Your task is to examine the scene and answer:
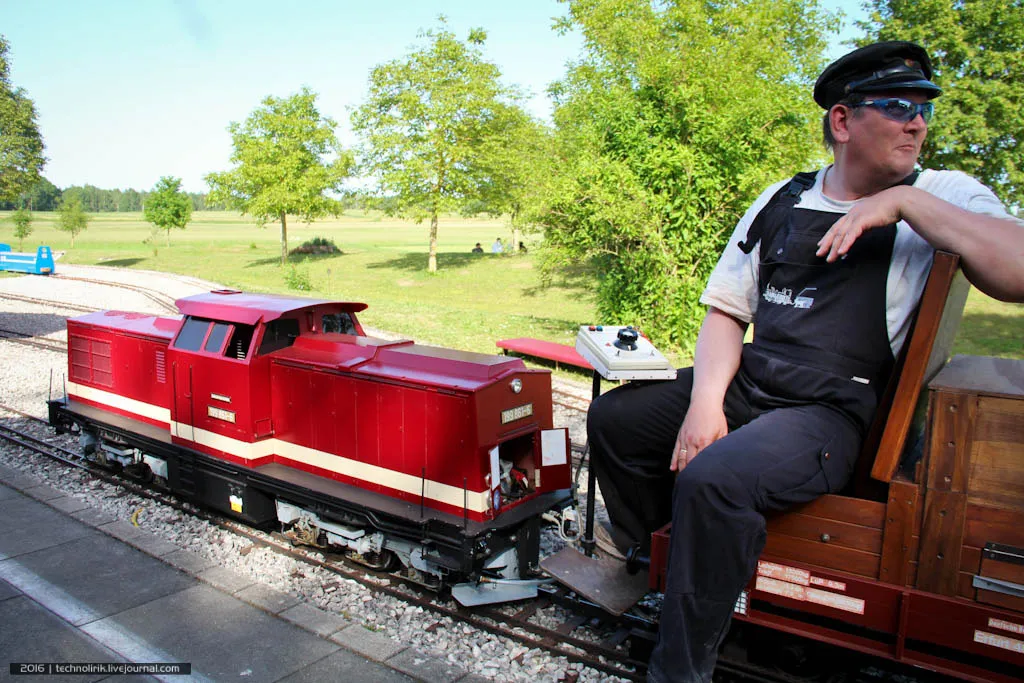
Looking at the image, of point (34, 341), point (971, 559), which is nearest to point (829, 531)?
point (971, 559)

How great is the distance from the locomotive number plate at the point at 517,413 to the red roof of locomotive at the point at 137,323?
450 cm

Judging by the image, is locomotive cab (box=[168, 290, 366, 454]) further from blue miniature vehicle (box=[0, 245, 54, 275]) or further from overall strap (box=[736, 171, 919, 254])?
blue miniature vehicle (box=[0, 245, 54, 275])

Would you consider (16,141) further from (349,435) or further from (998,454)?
(998,454)

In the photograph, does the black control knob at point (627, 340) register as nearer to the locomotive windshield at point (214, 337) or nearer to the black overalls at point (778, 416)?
the black overalls at point (778, 416)

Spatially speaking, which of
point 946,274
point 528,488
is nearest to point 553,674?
point 528,488

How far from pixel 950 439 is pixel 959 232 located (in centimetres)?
89

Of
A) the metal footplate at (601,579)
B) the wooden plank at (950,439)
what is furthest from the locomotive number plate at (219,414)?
the wooden plank at (950,439)

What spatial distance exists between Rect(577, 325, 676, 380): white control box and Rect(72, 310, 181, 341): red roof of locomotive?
593cm

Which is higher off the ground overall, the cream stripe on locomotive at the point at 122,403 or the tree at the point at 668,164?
the tree at the point at 668,164

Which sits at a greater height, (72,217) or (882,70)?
(72,217)

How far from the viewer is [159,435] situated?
331 inches

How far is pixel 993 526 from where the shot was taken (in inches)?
116

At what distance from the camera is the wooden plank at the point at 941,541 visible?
2.98 meters

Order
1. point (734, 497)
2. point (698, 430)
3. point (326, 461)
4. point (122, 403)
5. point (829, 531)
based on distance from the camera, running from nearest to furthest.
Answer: point (734, 497), point (829, 531), point (698, 430), point (326, 461), point (122, 403)
